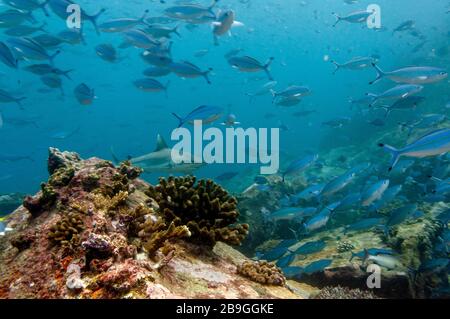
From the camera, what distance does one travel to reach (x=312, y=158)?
24.8 feet

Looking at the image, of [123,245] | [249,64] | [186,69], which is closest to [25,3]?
[186,69]

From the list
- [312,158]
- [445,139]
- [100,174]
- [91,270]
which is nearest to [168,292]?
[91,270]

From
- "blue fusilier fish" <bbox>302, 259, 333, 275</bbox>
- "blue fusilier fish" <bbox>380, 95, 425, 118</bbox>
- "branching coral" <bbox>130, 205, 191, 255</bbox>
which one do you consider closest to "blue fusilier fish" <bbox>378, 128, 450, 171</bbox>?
"blue fusilier fish" <bbox>302, 259, 333, 275</bbox>

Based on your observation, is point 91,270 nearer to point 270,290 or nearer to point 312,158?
point 270,290

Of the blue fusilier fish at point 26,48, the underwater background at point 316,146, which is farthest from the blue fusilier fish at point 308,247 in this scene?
the blue fusilier fish at point 26,48

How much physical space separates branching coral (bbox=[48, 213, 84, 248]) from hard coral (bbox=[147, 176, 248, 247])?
1.08m

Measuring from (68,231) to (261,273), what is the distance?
7.13 ft

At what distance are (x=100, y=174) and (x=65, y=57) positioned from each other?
8058cm

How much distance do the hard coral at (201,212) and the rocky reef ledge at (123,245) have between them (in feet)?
0.04

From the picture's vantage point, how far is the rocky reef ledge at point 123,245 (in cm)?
269

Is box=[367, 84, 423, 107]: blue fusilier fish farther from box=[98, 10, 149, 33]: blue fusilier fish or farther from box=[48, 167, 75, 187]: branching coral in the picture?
box=[98, 10, 149, 33]: blue fusilier fish

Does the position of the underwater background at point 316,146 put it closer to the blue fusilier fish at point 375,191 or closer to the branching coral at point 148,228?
the blue fusilier fish at point 375,191

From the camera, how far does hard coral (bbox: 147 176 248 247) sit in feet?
13.2
